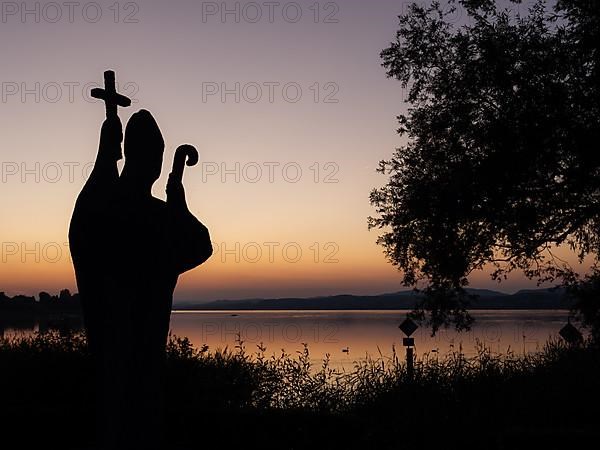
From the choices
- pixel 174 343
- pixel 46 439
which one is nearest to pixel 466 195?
pixel 174 343

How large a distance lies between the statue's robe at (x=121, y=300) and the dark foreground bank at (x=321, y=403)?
4.51 m

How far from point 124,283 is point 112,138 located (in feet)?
2.89

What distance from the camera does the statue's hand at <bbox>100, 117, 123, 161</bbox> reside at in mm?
4328

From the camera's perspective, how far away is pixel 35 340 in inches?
697

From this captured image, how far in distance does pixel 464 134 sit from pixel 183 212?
15.0 m

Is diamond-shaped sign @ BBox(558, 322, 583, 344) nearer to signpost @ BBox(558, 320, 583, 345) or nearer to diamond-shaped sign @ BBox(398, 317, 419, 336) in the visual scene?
signpost @ BBox(558, 320, 583, 345)

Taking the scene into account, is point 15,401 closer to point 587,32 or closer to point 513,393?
point 513,393

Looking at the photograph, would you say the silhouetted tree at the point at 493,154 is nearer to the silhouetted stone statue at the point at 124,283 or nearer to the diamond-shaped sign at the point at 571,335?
the diamond-shaped sign at the point at 571,335

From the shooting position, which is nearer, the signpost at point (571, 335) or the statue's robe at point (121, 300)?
the statue's robe at point (121, 300)

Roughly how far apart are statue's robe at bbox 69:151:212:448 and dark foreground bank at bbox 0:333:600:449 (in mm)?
4507

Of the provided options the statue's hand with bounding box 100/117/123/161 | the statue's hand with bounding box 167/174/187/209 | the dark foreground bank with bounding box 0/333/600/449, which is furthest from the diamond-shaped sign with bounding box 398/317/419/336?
the statue's hand with bounding box 100/117/123/161

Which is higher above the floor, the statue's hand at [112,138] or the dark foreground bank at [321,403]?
the statue's hand at [112,138]

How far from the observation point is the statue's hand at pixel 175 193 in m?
4.73

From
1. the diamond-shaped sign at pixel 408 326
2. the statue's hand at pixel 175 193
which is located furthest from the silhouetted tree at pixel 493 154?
the statue's hand at pixel 175 193
